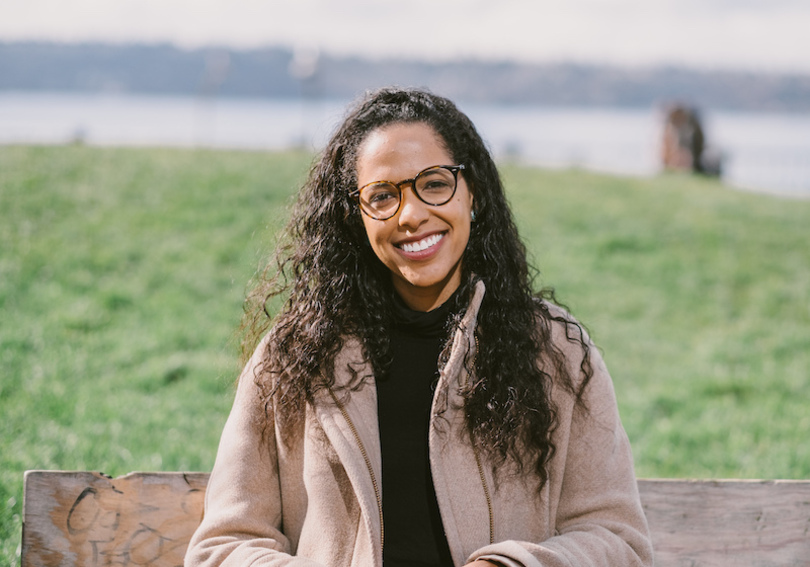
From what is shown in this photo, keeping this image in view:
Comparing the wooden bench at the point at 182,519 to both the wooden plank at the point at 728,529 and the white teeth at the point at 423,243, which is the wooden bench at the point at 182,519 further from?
the white teeth at the point at 423,243

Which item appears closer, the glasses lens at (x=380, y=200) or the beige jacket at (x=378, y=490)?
the beige jacket at (x=378, y=490)

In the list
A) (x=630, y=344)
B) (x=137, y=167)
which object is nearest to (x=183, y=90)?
(x=137, y=167)

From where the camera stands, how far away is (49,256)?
27.1 ft

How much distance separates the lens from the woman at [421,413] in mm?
2268

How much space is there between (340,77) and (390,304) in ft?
354

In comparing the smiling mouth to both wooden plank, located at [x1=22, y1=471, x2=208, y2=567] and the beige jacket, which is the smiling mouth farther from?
wooden plank, located at [x1=22, y1=471, x2=208, y2=567]

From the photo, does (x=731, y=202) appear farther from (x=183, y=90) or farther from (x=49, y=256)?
(x=183, y=90)

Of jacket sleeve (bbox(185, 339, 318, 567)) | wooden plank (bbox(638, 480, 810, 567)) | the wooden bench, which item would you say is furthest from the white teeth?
wooden plank (bbox(638, 480, 810, 567))

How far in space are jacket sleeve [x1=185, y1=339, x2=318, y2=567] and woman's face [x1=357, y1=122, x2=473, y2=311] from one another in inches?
22.1

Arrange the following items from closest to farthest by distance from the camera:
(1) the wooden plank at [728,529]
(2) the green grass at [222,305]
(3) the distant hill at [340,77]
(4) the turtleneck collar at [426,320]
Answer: (4) the turtleneck collar at [426,320] < (1) the wooden plank at [728,529] < (2) the green grass at [222,305] < (3) the distant hill at [340,77]

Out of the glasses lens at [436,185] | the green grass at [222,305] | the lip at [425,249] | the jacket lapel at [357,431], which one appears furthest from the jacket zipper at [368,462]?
the green grass at [222,305]

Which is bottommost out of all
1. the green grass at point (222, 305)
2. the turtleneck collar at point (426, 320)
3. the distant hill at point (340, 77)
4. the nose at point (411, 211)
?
the green grass at point (222, 305)

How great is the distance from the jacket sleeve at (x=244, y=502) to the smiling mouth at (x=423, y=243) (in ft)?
1.94

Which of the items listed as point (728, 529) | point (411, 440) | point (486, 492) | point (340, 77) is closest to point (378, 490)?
point (411, 440)
